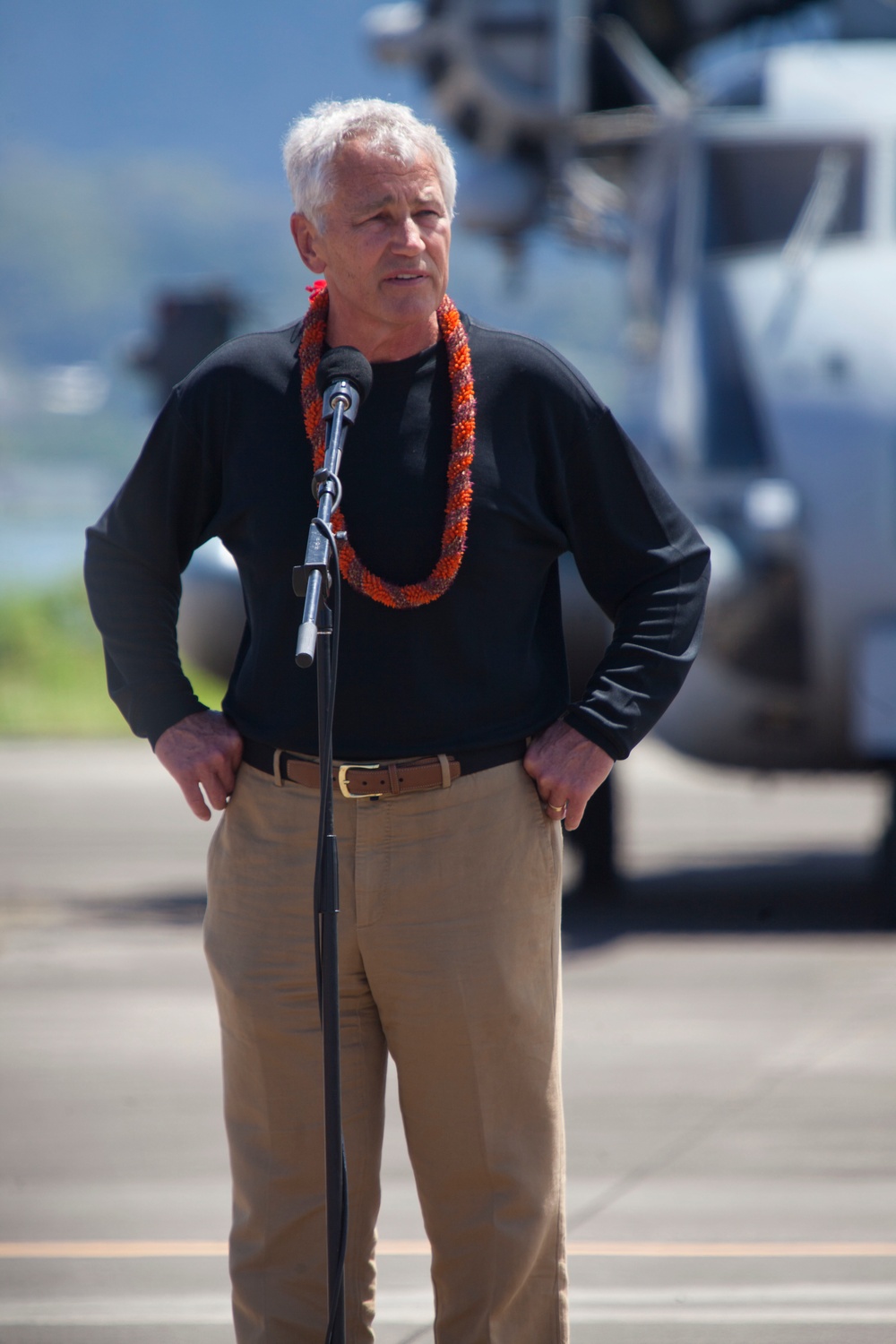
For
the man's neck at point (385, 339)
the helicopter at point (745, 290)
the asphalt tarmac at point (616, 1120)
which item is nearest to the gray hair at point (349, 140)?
the man's neck at point (385, 339)

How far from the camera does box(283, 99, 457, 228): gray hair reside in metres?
2.94

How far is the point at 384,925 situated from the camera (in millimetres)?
2941

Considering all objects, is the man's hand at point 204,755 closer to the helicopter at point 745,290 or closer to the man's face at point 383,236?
the man's face at point 383,236

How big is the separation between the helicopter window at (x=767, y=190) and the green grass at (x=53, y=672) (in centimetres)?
1345

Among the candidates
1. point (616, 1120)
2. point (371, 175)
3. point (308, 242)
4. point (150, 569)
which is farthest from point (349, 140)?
point (616, 1120)

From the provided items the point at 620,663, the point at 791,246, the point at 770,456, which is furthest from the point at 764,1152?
the point at 791,246

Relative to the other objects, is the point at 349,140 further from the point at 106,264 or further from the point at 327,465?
the point at 106,264

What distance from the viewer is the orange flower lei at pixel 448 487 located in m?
2.90

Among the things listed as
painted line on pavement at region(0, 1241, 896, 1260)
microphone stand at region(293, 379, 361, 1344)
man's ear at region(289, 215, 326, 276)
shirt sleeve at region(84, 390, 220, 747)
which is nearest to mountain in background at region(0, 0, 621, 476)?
painted line on pavement at region(0, 1241, 896, 1260)

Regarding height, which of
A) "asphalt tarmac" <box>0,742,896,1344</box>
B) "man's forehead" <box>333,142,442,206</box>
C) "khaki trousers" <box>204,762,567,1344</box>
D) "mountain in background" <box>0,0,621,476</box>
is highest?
"man's forehead" <box>333,142,442,206</box>

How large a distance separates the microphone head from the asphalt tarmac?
6.58 feet

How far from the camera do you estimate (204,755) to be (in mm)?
3064

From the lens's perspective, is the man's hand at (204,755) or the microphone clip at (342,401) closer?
the microphone clip at (342,401)

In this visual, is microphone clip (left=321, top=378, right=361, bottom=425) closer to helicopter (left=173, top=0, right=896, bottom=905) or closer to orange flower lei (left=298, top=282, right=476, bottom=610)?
orange flower lei (left=298, top=282, right=476, bottom=610)
